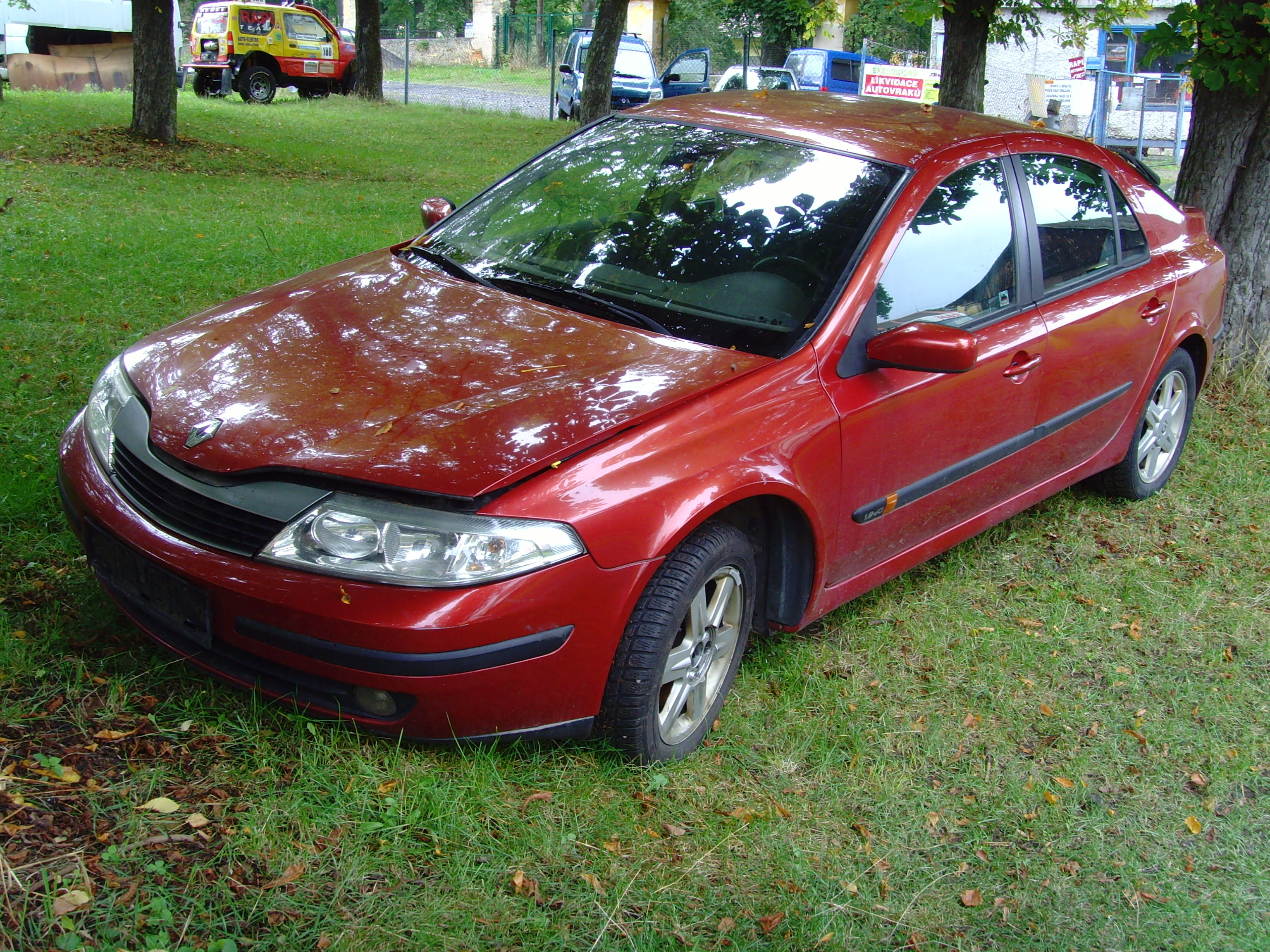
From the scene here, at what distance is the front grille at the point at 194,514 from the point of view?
105 inches

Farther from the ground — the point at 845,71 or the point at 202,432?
the point at 845,71

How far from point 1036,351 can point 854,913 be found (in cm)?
210

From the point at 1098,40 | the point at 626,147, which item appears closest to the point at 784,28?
the point at 1098,40

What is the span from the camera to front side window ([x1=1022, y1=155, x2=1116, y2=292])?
166 inches

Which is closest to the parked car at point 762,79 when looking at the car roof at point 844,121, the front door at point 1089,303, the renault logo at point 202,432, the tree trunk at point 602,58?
the tree trunk at point 602,58

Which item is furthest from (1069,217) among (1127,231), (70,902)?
(70,902)

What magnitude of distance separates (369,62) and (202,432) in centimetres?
2224

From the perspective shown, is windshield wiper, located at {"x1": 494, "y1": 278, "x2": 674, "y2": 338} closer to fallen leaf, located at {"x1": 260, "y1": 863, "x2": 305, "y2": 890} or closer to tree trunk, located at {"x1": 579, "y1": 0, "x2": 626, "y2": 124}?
fallen leaf, located at {"x1": 260, "y1": 863, "x2": 305, "y2": 890}

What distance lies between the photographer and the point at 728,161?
12.8 feet

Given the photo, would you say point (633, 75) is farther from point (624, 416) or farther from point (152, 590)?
point (152, 590)

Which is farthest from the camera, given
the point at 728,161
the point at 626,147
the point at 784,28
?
the point at 784,28

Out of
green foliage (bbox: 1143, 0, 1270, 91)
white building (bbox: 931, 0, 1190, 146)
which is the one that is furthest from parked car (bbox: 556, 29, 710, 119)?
green foliage (bbox: 1143, 0, 1270, 91)

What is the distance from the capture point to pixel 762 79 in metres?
26.5

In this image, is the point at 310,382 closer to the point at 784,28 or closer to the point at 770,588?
the point at 770,588
